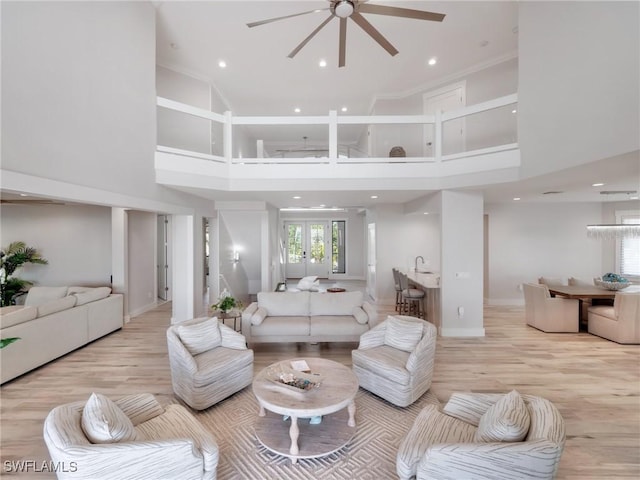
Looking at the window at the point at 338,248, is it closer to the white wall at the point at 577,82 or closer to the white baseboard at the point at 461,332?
the white baseboard at the point at 461,332

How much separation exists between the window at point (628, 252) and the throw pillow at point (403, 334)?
7.27 metres

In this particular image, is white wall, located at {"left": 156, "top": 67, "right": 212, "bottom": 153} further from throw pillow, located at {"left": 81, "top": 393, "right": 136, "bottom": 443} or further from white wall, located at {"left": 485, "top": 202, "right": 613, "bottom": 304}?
white wall, located at {"left": 485, "top": 202, "right": 613, "bottom": 304}

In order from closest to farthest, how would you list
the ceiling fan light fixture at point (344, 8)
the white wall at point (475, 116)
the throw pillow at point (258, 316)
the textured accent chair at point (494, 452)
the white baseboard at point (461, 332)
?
the textured accent chair at point (494, 452) → the ceiling fan light fixture at point (344, 8) → the throw pillow at point (258, 316) → the white wall at point (475, 116) → the white baseboard at point (461, 332)

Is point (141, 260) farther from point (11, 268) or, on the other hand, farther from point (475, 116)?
point (475, 116)

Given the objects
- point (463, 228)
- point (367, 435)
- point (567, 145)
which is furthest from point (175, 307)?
point (567, 145)

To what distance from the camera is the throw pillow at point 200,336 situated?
328cm

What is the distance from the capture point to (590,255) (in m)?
7.29

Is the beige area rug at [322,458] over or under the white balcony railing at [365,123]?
under

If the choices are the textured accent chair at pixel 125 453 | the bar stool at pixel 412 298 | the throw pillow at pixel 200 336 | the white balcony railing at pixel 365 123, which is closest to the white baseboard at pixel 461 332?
the bar stool at pixel 412 298

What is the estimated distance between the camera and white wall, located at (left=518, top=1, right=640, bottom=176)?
8.95 ft

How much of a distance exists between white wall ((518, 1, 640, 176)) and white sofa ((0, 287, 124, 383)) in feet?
22.3

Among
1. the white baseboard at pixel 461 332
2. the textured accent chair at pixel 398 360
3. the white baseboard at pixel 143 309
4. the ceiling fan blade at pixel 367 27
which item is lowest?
the white baseboard at pixel 461 332

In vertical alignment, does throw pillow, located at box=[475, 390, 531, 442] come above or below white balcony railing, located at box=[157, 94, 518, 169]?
below

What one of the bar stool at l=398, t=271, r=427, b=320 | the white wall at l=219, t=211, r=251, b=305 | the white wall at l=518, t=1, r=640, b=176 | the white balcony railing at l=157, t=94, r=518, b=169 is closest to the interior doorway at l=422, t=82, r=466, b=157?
the white balcony railing at l=157, t=94, r=518, b=169
